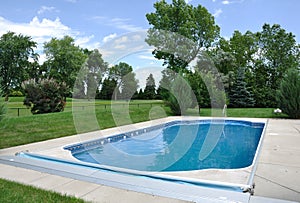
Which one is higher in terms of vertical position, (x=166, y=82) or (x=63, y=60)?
(x=63, y=60)

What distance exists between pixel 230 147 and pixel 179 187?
4064 mm

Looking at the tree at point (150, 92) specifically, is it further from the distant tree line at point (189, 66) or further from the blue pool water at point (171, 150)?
the blue pool water at point (171, 150)

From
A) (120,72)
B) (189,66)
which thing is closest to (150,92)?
(120,72)

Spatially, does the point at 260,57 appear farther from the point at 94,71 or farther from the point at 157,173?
the point at 157,173

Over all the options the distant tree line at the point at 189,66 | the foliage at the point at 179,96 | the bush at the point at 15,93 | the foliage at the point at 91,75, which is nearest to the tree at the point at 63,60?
the distant tree line at the point at 189,66

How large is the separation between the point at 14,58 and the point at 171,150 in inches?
1030

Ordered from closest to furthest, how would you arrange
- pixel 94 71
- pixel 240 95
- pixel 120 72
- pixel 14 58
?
pixel 94 71, pixel 120 72, pixel 240 95, pixel 14 58

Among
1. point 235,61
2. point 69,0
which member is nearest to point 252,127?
point 69,0

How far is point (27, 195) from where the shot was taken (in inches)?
103

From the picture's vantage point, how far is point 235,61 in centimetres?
1981

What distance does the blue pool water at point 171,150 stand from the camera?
4.88 meters

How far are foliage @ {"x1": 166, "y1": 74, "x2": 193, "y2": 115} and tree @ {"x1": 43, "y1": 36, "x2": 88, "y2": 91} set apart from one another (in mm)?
18090

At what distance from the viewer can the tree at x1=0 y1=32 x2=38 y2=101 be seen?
85.9 feet

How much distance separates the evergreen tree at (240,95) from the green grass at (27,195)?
15988mm
